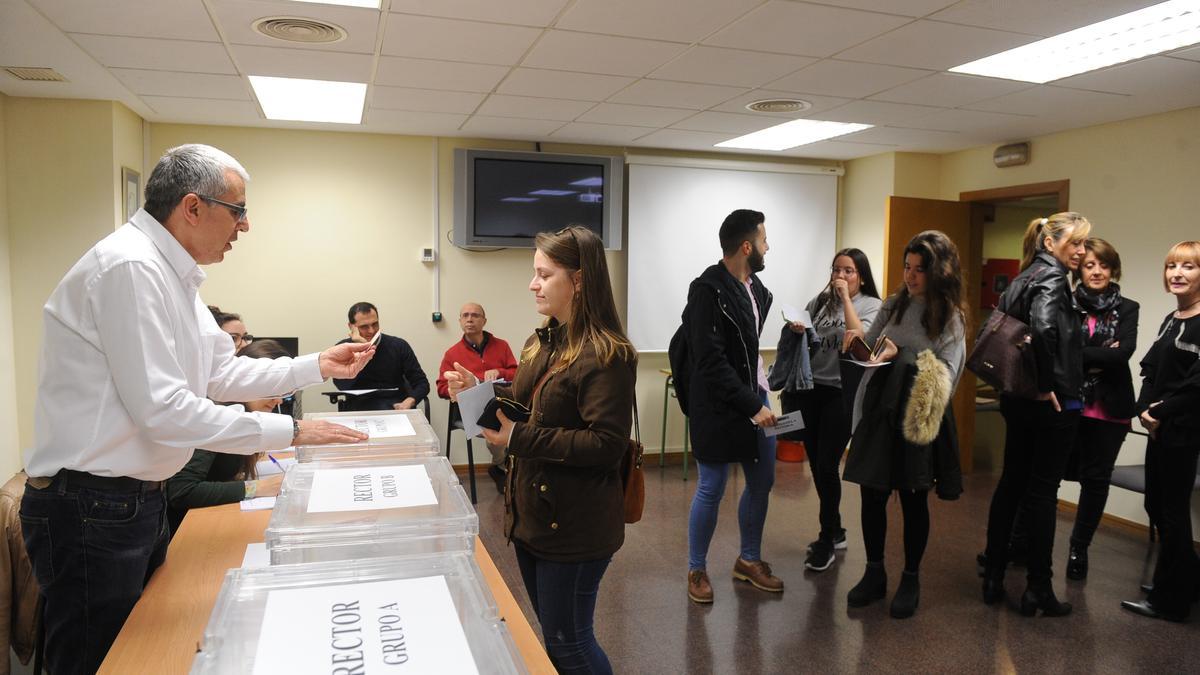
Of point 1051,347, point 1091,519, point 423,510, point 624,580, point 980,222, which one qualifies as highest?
point 980,222

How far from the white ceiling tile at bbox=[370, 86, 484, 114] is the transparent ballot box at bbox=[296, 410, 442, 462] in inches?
85.9

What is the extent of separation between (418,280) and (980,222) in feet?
14.4

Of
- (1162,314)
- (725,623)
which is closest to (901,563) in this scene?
(725,623)

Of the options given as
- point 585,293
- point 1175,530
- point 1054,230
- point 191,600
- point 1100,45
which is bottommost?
point 1175,530

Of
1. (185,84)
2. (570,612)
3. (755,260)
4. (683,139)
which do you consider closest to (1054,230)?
(755,260)

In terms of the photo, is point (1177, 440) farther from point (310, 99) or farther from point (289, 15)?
point (310, 99)

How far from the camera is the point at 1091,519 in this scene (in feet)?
12.4

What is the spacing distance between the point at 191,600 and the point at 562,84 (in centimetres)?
320

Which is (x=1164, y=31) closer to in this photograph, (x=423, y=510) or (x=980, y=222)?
(x=980, y=222)

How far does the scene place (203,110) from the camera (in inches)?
189

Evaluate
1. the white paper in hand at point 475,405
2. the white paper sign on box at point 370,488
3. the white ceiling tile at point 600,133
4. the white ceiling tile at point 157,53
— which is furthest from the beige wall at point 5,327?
the white paper in hand at point 475,405

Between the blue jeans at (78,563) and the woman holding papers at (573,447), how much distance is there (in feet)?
2.62

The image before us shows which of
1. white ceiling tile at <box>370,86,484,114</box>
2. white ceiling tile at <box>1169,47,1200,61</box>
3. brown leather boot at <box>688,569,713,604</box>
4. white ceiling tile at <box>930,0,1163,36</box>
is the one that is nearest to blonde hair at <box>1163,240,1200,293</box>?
white ceiling tile at <box>1169,47,1200,61</box>

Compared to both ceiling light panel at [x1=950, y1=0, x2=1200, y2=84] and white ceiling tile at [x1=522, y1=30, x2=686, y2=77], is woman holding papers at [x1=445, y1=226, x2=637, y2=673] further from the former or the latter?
ceiling light panel at [x1=950, y1=0, x2=1200, y2=84]
